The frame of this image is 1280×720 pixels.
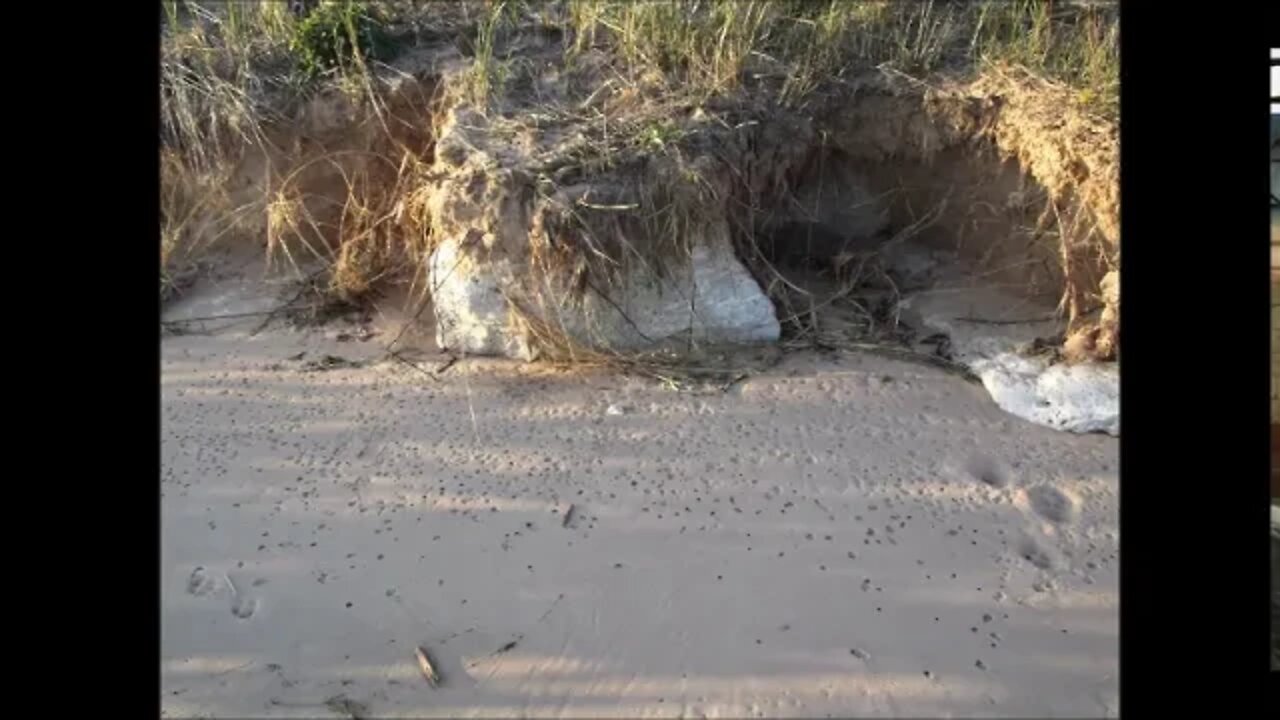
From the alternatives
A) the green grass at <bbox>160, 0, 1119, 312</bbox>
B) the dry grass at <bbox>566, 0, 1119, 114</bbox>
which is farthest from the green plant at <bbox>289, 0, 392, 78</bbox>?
the dry grass at <bbox>566, 0, 1119, 114</bbox>

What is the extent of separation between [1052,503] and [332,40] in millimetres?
4072

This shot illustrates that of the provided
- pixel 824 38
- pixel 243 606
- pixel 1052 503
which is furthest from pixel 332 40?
pixel 1052 503

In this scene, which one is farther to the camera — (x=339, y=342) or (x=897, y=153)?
(x=897, y=153)

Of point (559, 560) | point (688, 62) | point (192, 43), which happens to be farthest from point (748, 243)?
point (192, 43)

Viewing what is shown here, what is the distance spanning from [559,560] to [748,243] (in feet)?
7.76

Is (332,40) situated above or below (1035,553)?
above

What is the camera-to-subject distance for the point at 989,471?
3143mm

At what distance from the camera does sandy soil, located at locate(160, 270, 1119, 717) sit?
2207 mm

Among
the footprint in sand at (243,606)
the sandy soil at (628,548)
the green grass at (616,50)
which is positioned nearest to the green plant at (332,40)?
the green grass at (616,50)

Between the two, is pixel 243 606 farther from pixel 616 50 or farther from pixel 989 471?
pixel 616 50

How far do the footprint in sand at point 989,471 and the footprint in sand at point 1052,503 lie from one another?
10 cm

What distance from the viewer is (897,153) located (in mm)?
4930
